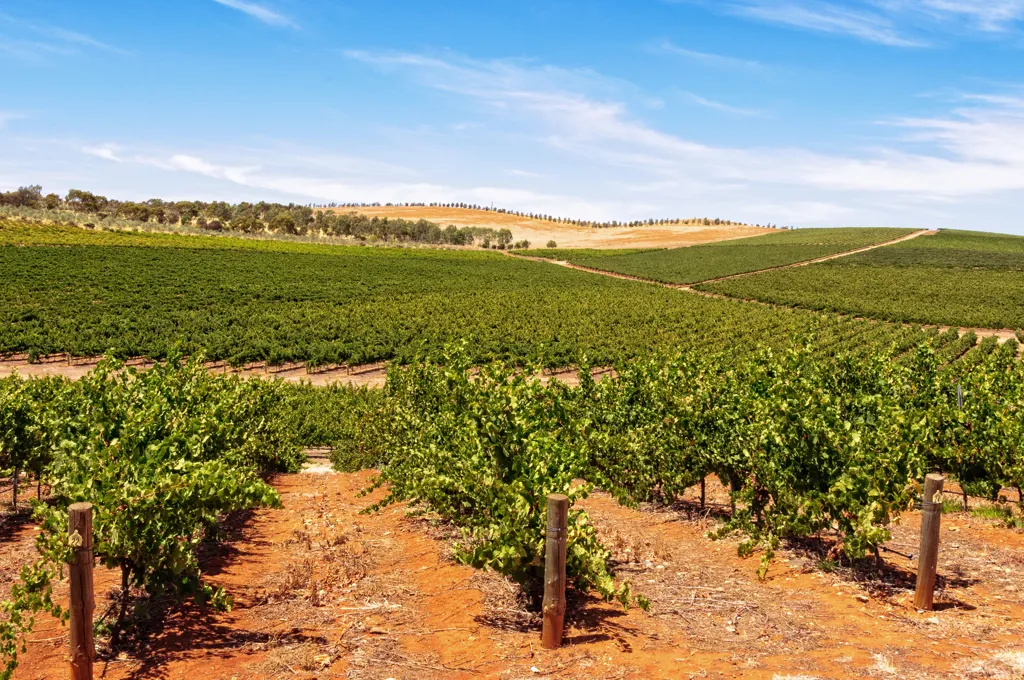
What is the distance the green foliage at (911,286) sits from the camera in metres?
63.3

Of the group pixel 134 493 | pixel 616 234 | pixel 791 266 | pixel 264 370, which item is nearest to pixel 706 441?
pixel 134 493

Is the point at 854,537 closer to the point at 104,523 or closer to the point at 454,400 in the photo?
the point at 454,400

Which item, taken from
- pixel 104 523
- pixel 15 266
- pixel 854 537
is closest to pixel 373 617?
pixel 104 523

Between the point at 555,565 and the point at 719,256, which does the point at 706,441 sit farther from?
the point at 719,256

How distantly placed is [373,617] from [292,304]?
53.3 m

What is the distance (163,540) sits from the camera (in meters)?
7.83

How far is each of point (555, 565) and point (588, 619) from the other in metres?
1.30

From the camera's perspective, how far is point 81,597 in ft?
22.0

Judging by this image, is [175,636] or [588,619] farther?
[588,619]

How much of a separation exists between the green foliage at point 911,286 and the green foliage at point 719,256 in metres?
6.07

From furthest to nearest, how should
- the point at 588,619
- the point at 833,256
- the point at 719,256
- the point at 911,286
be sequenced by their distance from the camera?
the point at 833,256
the point at 719,256
the point at 911,286
the point at 588,619

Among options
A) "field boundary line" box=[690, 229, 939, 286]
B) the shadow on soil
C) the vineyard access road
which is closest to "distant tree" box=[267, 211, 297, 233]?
"field boundary line" box=[690, 229, 939, 286]

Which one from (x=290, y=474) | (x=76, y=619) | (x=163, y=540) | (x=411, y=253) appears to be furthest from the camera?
(x=411, y=253)

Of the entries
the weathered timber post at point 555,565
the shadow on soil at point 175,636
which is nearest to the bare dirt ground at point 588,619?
the shadow on soil at point 175,636
